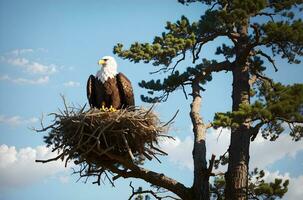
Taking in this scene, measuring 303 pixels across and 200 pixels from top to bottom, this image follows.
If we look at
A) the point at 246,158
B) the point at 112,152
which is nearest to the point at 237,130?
the point at 246,158

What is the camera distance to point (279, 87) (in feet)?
32.8

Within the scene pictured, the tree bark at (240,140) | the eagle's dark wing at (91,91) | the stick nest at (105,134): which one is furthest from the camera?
the tree bark at (240,140)

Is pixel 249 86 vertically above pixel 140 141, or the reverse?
pixel 249 86

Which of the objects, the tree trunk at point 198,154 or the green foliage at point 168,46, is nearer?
the tree trunk at point 198,154

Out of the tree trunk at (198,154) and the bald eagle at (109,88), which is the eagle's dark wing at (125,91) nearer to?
the bald eagle at (109,88)

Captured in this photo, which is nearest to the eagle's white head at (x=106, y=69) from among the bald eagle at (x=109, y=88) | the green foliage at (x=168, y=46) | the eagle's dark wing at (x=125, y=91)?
the bald eagle at (x=109, y=88)

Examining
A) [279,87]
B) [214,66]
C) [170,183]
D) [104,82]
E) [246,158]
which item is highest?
[214,66]

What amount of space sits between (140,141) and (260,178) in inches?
167

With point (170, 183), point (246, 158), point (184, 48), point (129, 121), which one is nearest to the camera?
point (129, 121)

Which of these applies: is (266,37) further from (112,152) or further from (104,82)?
(112,152)

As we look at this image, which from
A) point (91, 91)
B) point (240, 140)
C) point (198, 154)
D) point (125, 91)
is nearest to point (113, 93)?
point (125, 91)

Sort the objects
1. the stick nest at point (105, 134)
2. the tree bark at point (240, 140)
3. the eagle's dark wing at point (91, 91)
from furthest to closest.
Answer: the tree bark at point (240, 140)
the eagle's dark wing at point (91, 91)
the stick nest at point (105, 134)

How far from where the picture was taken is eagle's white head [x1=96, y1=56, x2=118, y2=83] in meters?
9.23

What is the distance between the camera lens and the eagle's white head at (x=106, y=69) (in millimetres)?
9227
